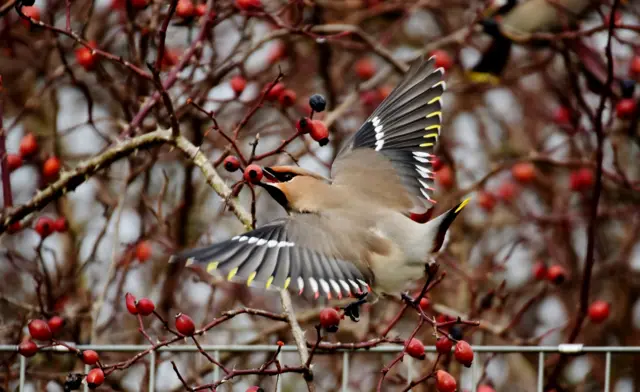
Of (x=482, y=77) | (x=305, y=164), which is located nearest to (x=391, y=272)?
(x=482, y=77)

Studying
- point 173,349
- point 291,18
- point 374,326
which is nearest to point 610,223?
point 291,18

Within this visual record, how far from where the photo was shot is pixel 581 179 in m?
5.45

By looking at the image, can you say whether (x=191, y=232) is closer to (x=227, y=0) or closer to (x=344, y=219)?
(x=227, y=0)

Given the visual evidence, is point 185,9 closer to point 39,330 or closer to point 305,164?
point 39,330

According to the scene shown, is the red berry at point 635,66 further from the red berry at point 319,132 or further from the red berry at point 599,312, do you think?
the red berry at point 319,132

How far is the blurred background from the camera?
3652 mm

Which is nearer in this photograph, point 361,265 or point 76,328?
point 361,265

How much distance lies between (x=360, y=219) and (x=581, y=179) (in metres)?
2.85

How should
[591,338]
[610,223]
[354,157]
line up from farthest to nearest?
[610,223] → [591,338] → [354,157]

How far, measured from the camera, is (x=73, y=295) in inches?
181

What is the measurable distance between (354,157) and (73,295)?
1.93 metres

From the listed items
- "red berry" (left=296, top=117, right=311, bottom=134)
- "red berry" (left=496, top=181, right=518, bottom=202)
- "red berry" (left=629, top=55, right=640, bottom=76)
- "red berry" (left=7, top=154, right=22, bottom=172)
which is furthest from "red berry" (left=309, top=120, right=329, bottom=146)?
"red berry" (left=496, top=181, right=518, bottom=202)

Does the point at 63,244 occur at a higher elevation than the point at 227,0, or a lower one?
lower

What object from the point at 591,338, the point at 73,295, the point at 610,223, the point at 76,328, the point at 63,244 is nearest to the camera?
the point at 76,328
